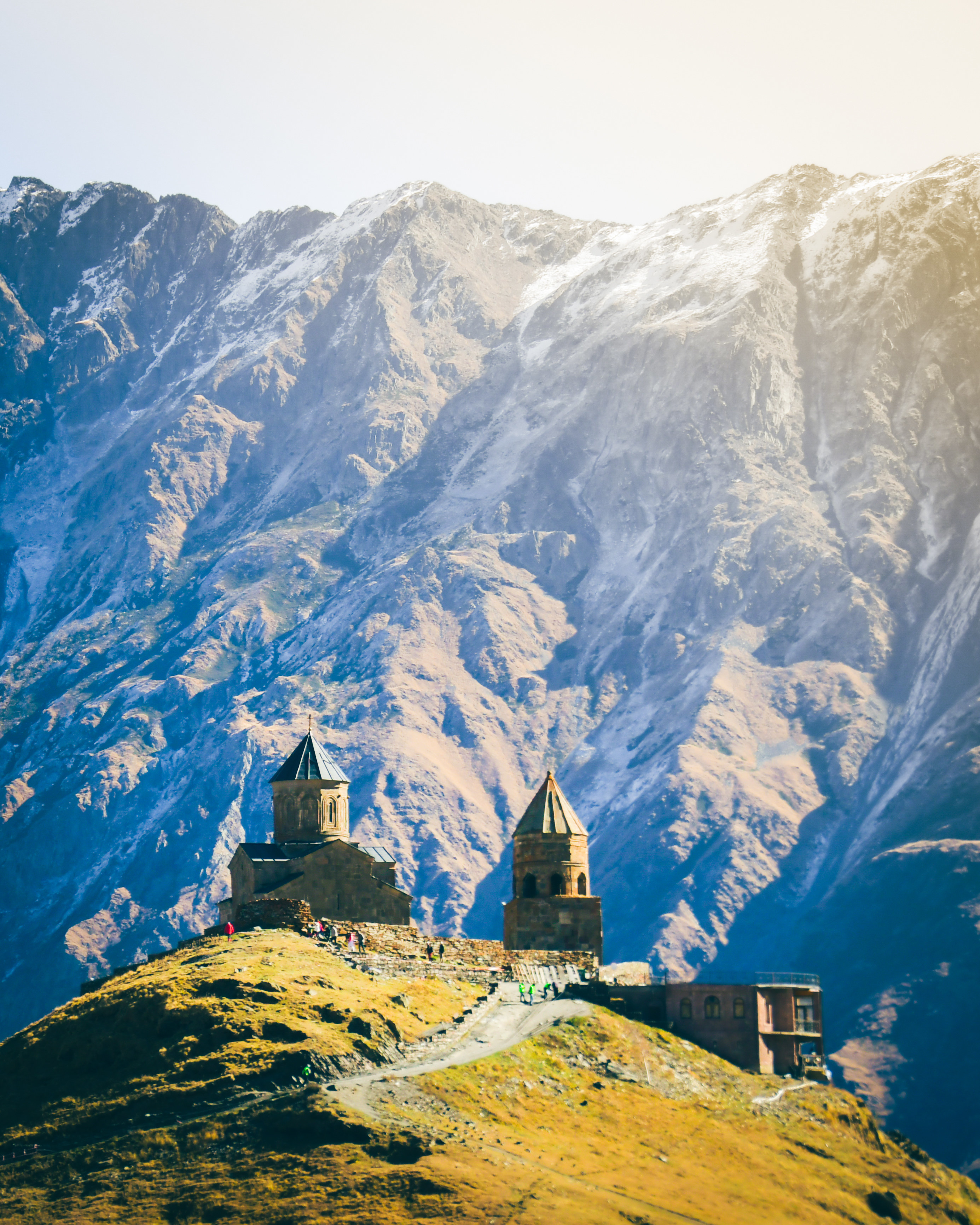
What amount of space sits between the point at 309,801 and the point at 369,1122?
159 ft

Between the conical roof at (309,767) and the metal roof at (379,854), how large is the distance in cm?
505

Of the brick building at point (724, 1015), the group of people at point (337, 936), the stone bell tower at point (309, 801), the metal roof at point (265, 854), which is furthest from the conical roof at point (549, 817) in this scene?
the group of people at point (337, 936)

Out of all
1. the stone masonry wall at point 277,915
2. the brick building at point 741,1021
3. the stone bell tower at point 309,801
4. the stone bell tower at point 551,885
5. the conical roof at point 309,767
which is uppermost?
the conical roof at point 309,767

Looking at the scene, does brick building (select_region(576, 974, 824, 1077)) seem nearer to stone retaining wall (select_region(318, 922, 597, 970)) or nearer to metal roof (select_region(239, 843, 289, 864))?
stone retaining wall (select_region(318, 922, 597, 970))

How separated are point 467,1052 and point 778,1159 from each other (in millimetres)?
13676

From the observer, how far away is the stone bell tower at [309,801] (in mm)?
103500

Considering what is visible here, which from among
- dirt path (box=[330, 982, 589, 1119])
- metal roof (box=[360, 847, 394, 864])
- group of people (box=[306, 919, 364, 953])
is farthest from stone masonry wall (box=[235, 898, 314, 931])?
metal roof (box=[360, 847, 394, 864])

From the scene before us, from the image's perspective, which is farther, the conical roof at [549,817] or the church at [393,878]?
the conical roof at [549,817]

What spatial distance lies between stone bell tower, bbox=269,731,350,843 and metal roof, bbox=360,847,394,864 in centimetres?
247

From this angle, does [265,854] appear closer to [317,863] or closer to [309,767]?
[317,863]

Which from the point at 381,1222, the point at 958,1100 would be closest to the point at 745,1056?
the point at 381,1222

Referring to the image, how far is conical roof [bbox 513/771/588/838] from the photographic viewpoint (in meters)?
94.1

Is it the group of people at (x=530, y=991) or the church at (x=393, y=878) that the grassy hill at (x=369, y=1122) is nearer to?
the group of people at (x=530, y=991)

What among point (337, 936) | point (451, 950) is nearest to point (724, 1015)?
point (451, 950)
